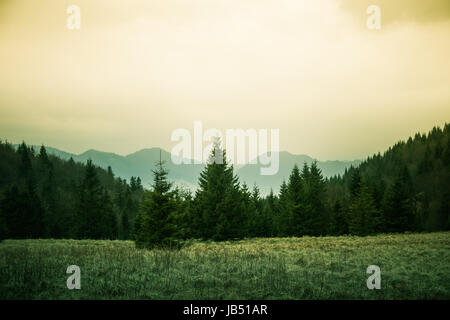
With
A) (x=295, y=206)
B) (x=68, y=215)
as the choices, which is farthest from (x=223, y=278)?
(x=68, y=215)

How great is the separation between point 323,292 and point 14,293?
33.1ft

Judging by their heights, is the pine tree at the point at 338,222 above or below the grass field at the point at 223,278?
below

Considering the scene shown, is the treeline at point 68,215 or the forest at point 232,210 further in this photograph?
the treeline at point 68,215

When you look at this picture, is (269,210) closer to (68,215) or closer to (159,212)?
(159,212)

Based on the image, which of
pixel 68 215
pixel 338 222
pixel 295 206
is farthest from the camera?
pixel 68 215

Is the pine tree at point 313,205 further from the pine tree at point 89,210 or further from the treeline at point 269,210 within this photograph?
the pine tree at point 89,210

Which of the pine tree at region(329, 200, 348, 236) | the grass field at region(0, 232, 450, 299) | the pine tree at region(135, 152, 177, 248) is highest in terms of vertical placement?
the pine tree at region(135, 152, 177, 248)

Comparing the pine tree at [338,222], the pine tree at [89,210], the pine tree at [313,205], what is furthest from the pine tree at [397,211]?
the pine tree at [89,210]

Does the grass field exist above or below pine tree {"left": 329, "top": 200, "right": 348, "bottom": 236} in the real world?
above

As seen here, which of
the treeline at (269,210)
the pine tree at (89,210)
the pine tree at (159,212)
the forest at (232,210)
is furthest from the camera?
the pine tree at (89,210)

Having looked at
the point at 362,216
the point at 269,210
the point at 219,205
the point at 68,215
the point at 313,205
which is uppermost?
the point at 219,205

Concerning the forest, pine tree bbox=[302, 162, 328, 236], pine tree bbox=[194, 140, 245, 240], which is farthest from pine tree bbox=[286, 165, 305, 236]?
pine tree bbox=[194, 140, 245, 240]

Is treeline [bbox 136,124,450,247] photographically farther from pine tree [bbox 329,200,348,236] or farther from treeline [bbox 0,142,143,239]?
treeline [bbox 0,142,143,239]
